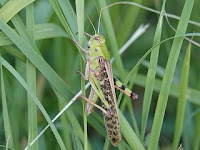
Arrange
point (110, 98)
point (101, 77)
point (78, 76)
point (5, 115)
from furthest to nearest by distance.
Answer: point (78, 76), point (101, 77), point (110, 98), point (5, 115)

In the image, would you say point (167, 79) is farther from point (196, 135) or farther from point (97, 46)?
point (196, 135)

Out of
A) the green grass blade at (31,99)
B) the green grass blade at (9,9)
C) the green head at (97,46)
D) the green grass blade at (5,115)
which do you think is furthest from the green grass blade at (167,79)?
the green grass blade at (9,9)

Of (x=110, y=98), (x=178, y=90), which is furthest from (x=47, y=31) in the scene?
(x=178, y=90)

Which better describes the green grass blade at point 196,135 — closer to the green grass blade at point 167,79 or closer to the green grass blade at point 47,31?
the green grass blade at point 167,79

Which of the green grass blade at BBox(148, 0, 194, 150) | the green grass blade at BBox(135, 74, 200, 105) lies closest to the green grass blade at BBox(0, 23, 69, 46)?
the green grass blade at BBox(148, 0, 194, 150)

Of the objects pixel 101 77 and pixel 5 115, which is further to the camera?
pixel 101 77

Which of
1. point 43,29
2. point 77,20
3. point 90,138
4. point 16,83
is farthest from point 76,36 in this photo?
point 90,138
